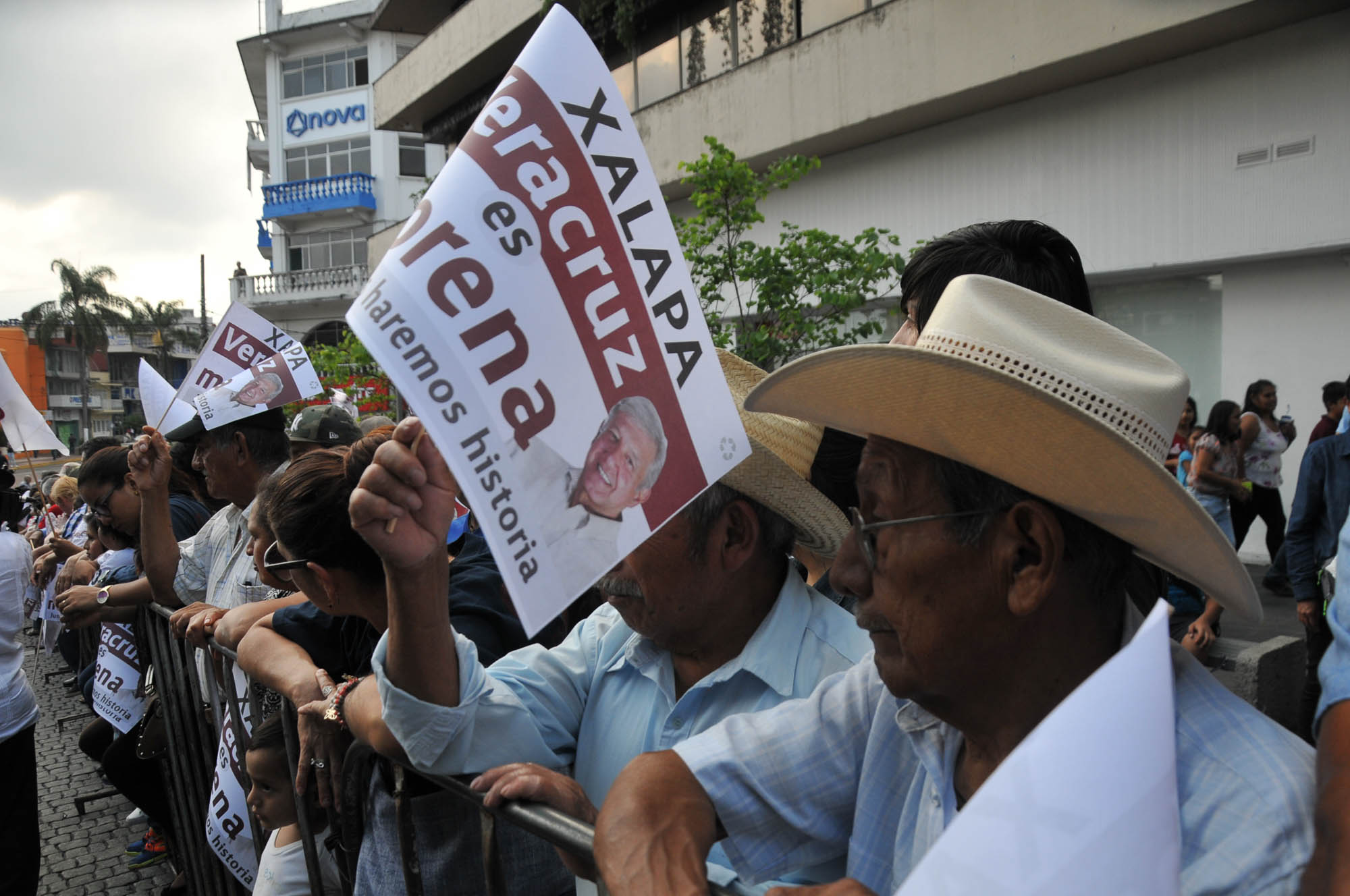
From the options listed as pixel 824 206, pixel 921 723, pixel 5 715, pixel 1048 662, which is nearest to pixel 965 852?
pixel 1048 662

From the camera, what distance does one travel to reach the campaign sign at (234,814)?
3.09m

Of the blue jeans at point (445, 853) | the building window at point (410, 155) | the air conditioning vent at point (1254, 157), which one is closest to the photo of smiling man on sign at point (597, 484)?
the blue jeans at point (445, 853)

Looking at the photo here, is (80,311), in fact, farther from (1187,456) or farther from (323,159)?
(1187,456)

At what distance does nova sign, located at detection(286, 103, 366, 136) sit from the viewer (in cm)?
4106

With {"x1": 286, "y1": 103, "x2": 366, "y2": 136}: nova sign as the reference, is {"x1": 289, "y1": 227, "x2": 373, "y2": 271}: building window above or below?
below

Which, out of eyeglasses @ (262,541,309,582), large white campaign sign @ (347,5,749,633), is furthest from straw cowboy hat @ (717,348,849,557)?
eyeglasses @ (262,541,309,582)

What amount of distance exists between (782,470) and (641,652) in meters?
0.53

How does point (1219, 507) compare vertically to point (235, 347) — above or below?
below

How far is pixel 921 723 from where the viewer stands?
59.5 inches

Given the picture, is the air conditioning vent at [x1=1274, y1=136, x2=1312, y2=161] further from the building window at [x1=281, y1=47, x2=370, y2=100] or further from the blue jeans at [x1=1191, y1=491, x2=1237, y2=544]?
the building window at [x1=281, y1=47, x2=370, y2=100]

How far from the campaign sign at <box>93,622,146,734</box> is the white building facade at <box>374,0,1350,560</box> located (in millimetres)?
9623

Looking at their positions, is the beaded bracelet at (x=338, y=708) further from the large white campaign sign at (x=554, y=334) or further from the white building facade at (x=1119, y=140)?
the white building facade at (x=1119, y=140)

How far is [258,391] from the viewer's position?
14.0ft

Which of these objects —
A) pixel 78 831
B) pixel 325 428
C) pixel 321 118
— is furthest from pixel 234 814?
pixel 321 118
